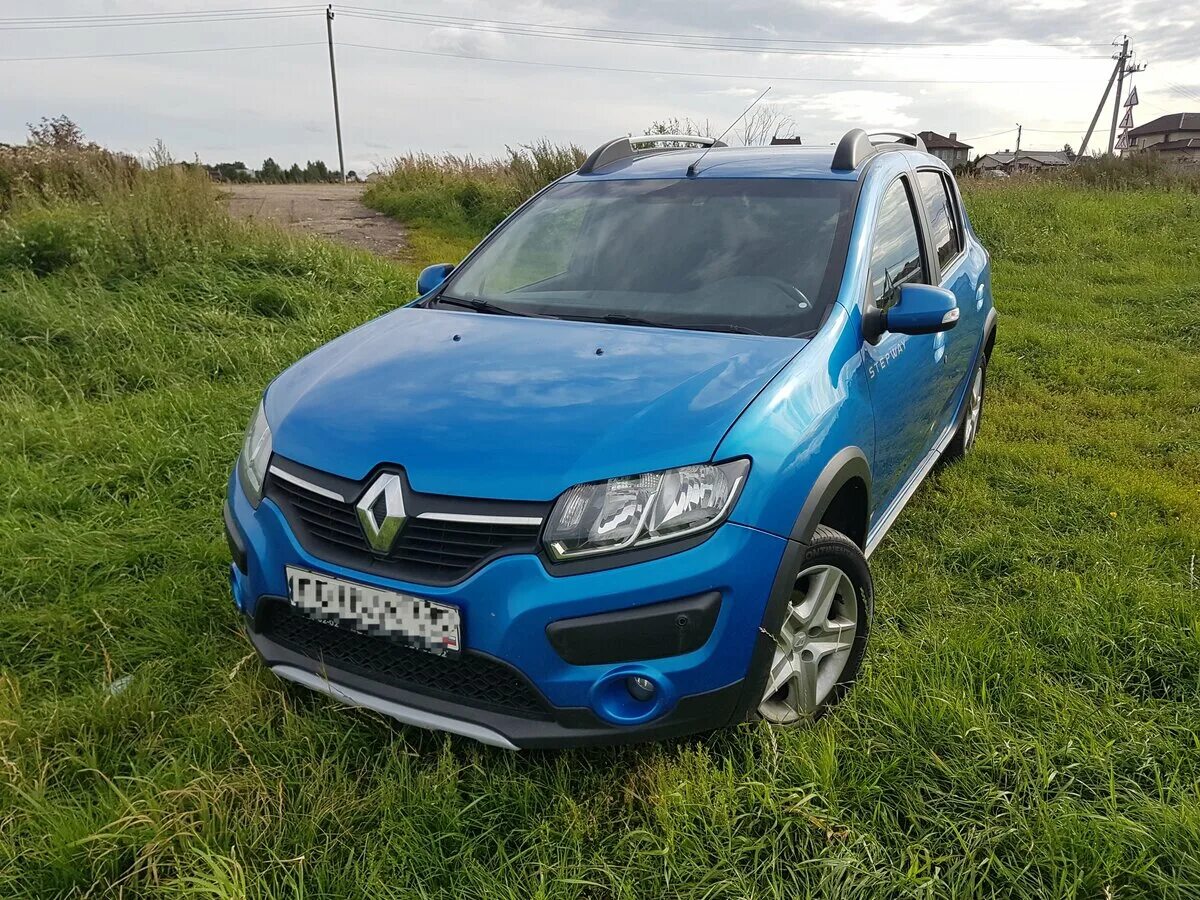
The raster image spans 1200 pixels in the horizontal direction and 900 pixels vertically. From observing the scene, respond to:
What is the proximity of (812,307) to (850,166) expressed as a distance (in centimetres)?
86

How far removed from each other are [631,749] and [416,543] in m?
0.82

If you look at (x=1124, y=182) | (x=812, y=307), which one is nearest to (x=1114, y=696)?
(x=812, y=307)

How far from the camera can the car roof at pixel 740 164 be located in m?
3.01

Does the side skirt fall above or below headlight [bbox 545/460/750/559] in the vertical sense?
below

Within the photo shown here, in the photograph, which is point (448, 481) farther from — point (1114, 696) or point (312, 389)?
point (1114, 696)

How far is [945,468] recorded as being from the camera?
4.33m

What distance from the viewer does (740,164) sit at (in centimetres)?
316

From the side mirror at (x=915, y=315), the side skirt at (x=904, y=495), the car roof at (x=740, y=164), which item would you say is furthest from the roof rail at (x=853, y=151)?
the side skirt at (x=904, y=495)

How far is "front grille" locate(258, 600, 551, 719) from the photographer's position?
185cm

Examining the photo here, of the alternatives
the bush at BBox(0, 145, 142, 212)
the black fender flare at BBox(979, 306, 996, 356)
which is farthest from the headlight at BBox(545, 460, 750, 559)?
the bush at BBox(0, 145, 142, 212)

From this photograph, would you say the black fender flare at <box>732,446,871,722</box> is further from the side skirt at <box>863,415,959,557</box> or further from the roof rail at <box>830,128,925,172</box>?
the roof rail at <box>830,128,925,172</box>

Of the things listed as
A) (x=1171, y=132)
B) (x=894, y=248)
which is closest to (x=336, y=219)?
(x=894, y=248)

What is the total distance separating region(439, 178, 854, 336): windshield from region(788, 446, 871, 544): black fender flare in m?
0.40

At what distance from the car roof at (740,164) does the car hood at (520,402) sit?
3.17 ft
